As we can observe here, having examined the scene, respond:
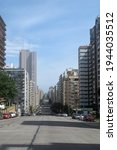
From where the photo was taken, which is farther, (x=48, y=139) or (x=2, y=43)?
(x=2, y=43)

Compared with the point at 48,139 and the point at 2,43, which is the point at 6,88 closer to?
the point at 2,43

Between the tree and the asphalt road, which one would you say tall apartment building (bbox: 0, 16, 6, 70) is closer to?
the tree

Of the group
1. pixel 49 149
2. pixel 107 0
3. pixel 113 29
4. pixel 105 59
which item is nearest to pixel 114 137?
pixel 105 59

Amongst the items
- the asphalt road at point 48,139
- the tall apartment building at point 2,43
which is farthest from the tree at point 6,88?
the asphalt road at point 48,139

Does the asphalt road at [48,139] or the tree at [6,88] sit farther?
the tree at [6,88]

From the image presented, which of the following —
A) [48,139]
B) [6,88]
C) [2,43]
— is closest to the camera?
[48,139]

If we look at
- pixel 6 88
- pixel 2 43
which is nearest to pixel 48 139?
pixel 6 88

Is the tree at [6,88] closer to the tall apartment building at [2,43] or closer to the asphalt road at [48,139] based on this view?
the tall apartment building at [2,43]

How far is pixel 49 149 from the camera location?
2009 centimetres

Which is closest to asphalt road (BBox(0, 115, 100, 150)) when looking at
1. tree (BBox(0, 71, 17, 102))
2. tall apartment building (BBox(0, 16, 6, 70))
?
tree (BBox(0, 71, 17, 102))

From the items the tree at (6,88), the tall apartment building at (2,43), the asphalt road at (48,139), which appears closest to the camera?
the asphalt road at (48,139)

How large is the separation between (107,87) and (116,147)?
84 cm

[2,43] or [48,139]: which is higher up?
[2,43]

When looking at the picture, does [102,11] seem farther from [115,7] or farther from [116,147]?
[116,147]
